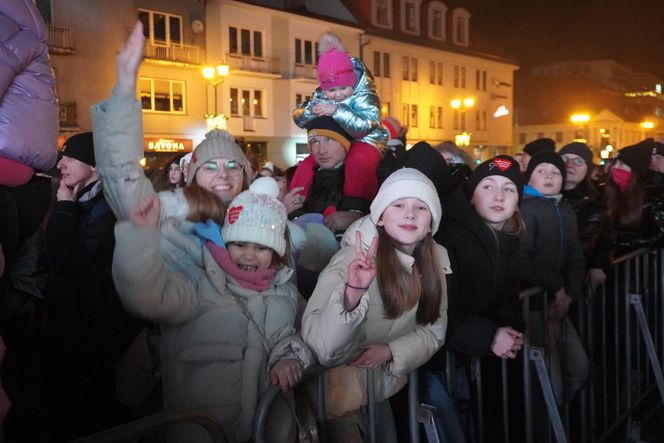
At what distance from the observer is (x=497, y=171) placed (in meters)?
4.06

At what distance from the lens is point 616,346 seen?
16.3 feet

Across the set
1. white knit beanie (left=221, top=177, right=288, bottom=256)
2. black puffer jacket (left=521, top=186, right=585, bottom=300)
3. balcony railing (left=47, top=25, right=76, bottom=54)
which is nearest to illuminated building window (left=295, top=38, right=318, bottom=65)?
balcony railing (left=47, top=25, right=76, bottom=54)

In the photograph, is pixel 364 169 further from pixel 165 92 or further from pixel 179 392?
pixel 165 92

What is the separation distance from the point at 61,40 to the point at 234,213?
82.3 ft

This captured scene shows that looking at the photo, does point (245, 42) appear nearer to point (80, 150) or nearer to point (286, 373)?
point (80, 150)

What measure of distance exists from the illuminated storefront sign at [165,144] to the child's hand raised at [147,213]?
25821 millimetres

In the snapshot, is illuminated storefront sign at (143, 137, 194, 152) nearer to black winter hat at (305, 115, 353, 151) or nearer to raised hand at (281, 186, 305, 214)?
black winter hat at (305, 115, 353, 151)

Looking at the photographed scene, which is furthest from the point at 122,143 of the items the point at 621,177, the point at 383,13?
the point at 383,13

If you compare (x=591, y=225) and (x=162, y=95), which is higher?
(x=162, y=95)

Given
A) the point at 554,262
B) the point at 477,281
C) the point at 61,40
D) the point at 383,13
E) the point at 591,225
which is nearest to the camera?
the point at 477,281

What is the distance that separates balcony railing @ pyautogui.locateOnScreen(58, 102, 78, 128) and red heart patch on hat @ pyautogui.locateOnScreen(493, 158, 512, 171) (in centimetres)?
2377

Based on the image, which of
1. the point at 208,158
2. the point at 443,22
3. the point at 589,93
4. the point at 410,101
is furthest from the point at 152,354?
the point at 589,93

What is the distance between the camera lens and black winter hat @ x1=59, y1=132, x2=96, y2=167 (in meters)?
3.79

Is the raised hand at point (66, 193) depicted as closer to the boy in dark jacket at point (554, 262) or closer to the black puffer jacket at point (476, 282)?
the black puffer jacket at point (476, 282)
